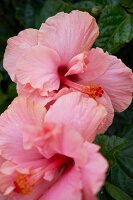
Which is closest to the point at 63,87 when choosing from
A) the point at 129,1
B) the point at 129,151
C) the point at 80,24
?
the point at 80,24

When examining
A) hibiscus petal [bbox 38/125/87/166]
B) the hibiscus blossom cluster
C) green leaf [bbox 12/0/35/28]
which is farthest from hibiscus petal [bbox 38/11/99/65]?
green leaf [bbox 12/0/35/28]

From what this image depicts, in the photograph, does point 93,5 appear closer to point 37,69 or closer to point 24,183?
point 37,69

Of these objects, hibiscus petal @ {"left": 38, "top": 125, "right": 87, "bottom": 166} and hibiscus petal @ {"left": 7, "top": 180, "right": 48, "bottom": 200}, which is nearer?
hibiscus petal @ {"left": 38, "top": 125, "right": 87, "bottom": 166}

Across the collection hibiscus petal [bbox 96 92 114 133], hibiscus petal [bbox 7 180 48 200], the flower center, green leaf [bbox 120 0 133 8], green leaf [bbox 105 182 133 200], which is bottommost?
green leaf [bbox 105 182 133 200]

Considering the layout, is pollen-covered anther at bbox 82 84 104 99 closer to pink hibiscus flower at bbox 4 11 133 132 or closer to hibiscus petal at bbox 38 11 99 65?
pink hibiscus flower at bbox 4 11 133 132

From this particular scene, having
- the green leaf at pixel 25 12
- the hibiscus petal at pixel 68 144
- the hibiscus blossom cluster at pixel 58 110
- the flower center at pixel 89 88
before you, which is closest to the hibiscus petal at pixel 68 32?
the hibiscus blossom cluster at pixel 58 110

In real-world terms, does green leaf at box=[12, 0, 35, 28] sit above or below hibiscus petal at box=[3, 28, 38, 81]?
below
